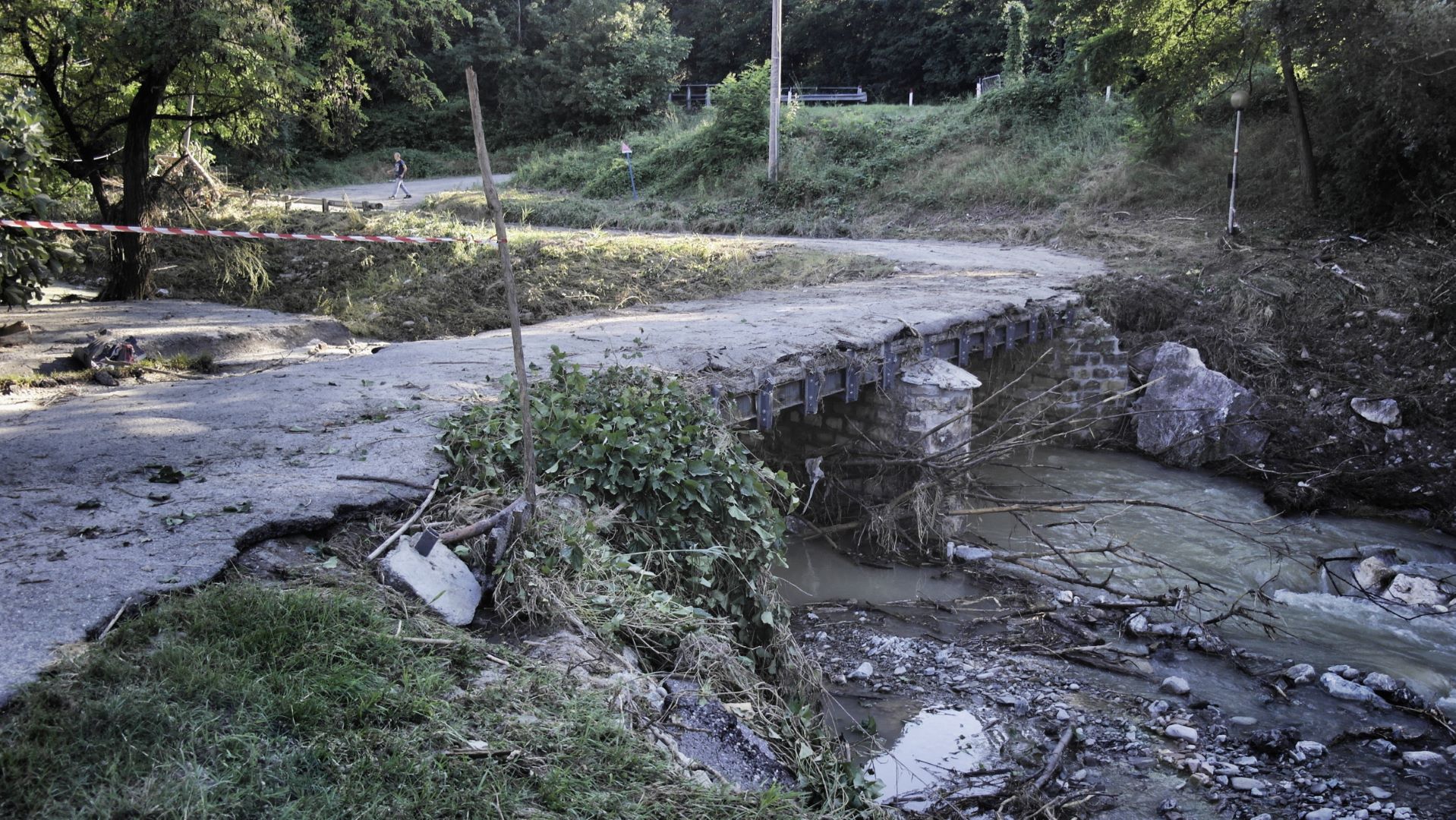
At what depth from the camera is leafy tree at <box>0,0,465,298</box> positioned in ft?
37.4

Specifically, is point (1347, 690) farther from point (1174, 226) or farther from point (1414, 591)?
point (1174, 226)

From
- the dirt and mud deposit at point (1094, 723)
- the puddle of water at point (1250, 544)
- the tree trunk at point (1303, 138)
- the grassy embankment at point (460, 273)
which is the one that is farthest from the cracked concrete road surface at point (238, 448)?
the tree trunk at point (1303, 138)

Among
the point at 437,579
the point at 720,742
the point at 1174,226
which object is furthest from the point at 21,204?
the point at 1174,226

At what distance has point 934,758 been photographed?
574 cm

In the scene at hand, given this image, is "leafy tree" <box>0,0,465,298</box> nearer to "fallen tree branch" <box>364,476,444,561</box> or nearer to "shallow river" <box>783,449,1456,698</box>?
"fallen tree branch" <box>364,476,444,561</box>

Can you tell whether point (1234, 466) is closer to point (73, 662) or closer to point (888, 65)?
point (73, 662)

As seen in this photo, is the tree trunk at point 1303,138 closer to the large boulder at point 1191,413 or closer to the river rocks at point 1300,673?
the large boulder at point 1191,413

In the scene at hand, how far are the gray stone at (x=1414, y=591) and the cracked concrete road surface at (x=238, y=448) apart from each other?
458cm

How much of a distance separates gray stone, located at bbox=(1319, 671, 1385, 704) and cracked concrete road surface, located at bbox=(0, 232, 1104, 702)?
4643 mm

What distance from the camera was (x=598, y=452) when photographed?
17.2 ft

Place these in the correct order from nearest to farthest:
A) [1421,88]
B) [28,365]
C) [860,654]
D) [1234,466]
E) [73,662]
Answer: [73,662], [860,654], [28,365], [1234,466], [1421,88]

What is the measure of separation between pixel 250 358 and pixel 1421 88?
46.4 feet

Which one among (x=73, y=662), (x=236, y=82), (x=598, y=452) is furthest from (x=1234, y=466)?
(x=236, y=82)

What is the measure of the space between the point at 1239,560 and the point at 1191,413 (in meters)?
3.64
